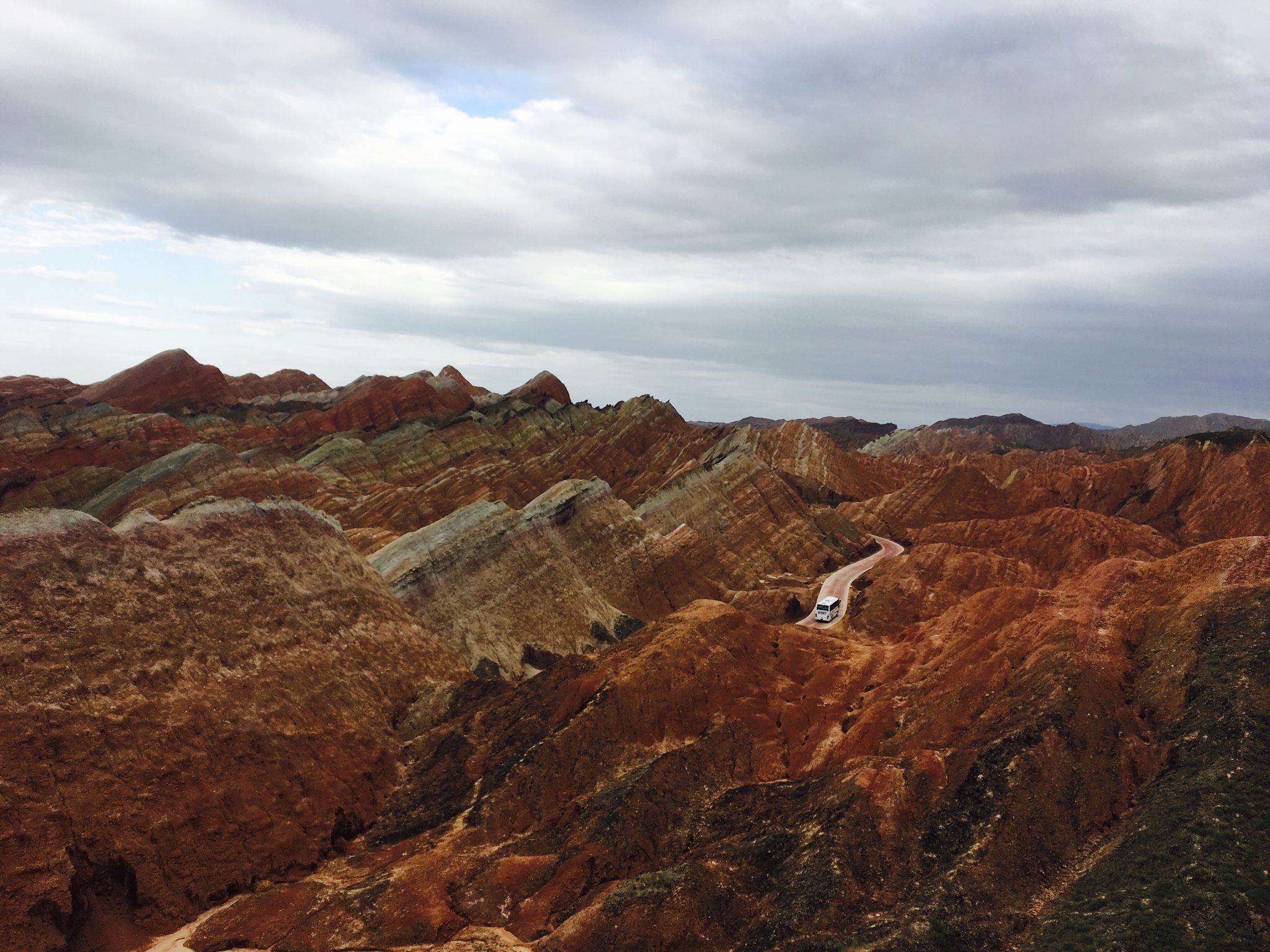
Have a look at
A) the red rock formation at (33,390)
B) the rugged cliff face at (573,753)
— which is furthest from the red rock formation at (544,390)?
the rugged cliff face at (573,753)

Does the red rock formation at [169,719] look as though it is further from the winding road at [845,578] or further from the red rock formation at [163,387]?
the red rock formation at [163,387]

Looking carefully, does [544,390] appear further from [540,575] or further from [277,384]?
[540,575]

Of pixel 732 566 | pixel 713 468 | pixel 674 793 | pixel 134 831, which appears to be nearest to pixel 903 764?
pixel 674 793

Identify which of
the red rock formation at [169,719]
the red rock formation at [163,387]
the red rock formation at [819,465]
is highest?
the red rock formation at [163,387]

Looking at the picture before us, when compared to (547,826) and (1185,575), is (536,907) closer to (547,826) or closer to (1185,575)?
(547,826)

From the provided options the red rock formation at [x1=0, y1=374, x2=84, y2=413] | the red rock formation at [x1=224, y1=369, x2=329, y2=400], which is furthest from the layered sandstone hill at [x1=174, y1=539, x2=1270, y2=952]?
the red rock formation at [x1=224, y1=369, x2=329, y2=400]

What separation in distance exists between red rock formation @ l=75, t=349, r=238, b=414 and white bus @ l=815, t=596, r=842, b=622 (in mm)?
102040

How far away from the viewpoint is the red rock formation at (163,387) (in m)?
116

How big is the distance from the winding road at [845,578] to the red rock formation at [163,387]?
3938 inches

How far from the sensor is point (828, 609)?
193 feet

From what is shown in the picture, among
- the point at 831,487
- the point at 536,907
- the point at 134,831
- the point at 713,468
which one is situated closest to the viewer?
the point at 536,907

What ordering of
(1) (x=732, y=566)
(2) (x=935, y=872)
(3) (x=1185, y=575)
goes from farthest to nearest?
(1) (x=732, y=566)
(3) (x=1185, y=575)
(2) (x=935, y=872)

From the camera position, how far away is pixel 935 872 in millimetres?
21078

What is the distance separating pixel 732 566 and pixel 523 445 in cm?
5721
